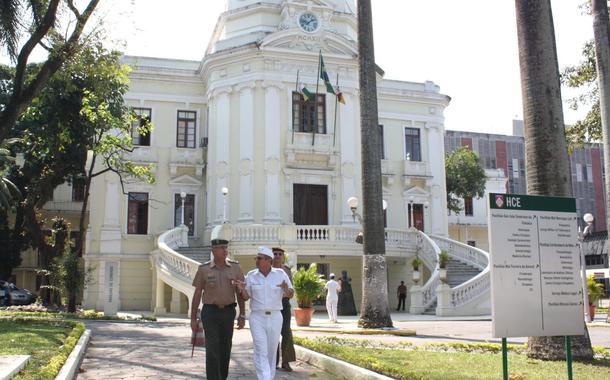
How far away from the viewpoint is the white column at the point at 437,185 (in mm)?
32469

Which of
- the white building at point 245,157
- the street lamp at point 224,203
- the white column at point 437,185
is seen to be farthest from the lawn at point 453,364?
the white column at point 437,185

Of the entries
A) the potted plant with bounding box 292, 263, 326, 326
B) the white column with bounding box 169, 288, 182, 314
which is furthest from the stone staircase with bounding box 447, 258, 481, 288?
the white column with bounding box 169, 288, 182, 314

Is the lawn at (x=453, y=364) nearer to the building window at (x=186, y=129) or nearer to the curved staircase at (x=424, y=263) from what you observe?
the curved staircase at (x=424, y=263)

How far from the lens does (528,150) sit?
950 cm

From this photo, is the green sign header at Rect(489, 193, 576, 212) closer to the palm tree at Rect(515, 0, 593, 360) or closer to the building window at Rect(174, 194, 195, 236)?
the palm tree at Rect(515, 0, 593, 360)

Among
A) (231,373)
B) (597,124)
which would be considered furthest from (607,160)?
(231,373)

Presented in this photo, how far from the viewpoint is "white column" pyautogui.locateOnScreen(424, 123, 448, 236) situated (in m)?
32.5

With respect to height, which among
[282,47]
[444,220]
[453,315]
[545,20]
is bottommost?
[453,315]

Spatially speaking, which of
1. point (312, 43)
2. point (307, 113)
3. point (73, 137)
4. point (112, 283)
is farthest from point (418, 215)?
point (73, 137)

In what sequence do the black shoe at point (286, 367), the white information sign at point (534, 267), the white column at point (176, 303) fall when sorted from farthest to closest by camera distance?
the white column at point (176, 303), the black shoe at point (286, 367), the white information sign at point (534, 267)

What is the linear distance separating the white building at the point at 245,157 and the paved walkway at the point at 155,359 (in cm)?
1263

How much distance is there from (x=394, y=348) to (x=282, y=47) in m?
20.3

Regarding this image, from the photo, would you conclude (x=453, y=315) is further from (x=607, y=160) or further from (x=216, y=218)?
(x=216, y=218)

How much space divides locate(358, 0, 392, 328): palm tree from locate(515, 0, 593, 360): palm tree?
6296 millimetres
